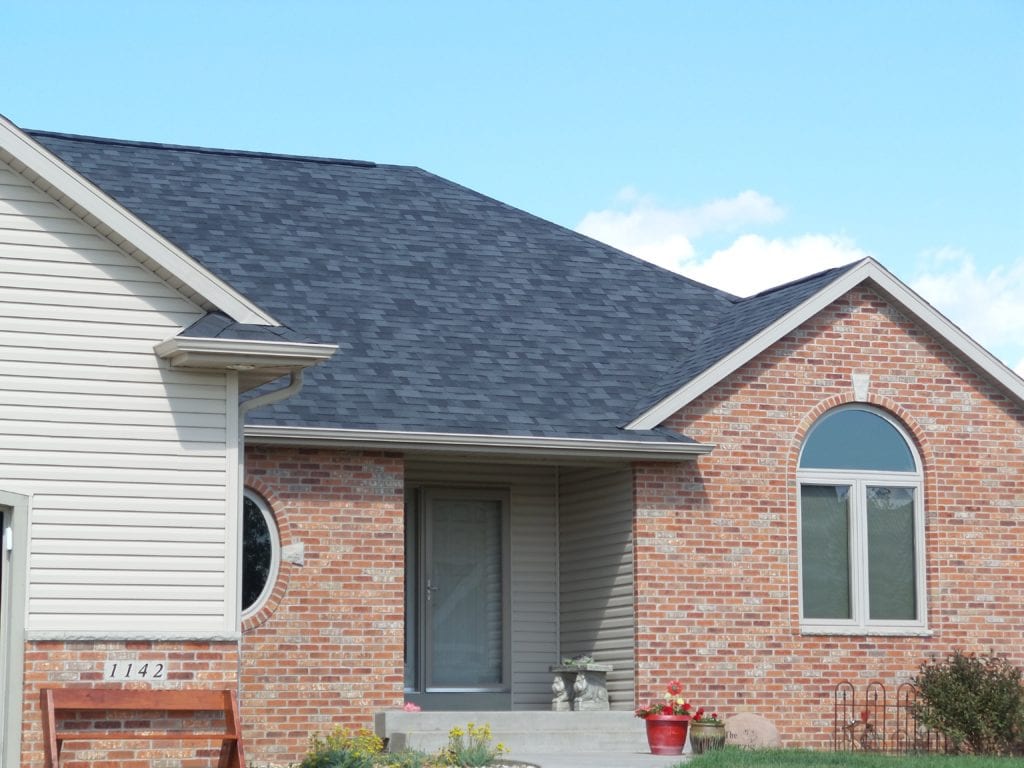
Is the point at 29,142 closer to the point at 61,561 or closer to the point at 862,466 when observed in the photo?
the point at 61,561

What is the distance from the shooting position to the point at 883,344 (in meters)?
18.4

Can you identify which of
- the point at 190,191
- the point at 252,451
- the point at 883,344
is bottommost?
the point at 252,451

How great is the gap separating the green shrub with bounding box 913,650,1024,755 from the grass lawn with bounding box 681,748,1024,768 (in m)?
1.47

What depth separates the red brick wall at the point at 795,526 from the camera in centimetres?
1728

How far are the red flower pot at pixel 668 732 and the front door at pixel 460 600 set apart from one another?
2.93 meters

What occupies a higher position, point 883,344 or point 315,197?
point 315,197

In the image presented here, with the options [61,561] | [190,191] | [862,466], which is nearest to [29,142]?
[61,561]

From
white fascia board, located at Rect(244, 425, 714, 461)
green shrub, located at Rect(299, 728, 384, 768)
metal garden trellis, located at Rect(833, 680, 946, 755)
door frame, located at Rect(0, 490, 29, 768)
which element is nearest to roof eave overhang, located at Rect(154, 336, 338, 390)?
door frame, located at Rect(0, 490, 29, 768)

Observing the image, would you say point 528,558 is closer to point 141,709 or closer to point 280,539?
point 280,539

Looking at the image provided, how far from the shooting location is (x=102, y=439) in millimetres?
13148

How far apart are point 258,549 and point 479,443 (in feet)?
7.72

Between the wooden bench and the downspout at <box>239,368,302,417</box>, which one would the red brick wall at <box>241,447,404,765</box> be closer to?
the downspout at <box>239,368,302,417</box>

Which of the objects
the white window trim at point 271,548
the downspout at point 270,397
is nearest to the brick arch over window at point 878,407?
the white window trim at point 271,548

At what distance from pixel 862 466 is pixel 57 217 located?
9041 millimetres
